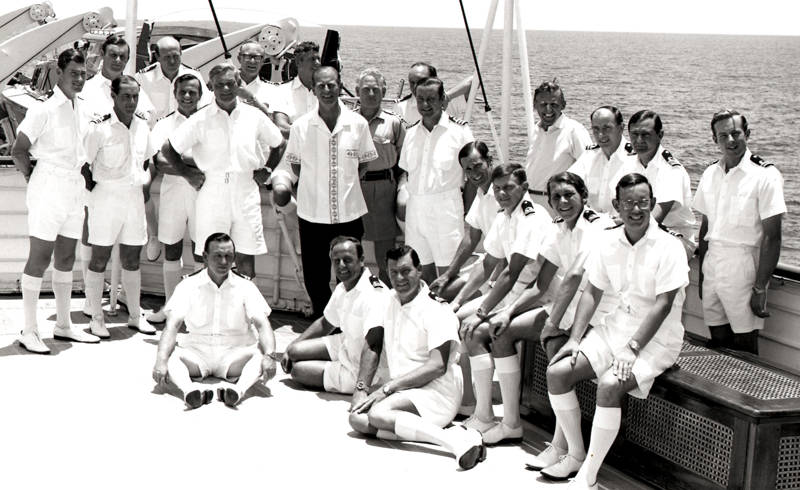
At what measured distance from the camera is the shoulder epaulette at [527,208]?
5.83 metres

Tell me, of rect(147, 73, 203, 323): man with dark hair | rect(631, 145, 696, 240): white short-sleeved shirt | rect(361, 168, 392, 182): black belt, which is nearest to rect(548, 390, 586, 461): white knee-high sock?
rect(631, 145, 696, 240): white short-sleeved shirt

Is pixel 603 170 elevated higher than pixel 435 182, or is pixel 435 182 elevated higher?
pixel 603 170

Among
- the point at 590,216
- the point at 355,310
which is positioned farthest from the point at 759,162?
the point at 355,310

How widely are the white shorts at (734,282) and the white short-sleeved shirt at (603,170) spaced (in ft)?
2.03

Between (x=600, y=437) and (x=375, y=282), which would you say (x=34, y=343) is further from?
(x=600, y=437)

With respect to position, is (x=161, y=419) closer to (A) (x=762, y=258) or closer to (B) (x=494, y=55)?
(A) (x=762, y=258)

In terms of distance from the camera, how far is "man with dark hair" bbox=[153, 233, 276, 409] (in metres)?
6.32

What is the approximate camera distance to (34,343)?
6965mm

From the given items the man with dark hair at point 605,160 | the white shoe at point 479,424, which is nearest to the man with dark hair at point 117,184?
the white shoe at point 479,424

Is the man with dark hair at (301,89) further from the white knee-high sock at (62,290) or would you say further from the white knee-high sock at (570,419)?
the white knee-high sock at (570,419)

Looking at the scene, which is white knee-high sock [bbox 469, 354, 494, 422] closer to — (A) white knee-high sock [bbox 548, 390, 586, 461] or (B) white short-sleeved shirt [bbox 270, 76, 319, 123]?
(A) white knee-high sock [bbox 548, 390, 586, 461]

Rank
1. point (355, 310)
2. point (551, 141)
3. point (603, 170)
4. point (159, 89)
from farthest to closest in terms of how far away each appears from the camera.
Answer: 1. point (159, 89)
2. point (551, 141)
3. point (603, 170)
4. point (355, 310)

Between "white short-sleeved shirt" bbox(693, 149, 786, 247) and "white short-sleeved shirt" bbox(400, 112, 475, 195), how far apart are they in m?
1.66

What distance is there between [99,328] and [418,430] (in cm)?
282
